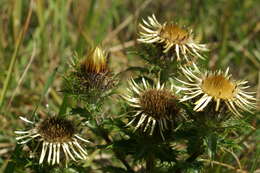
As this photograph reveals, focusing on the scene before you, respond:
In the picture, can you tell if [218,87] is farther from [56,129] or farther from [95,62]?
[56,129]

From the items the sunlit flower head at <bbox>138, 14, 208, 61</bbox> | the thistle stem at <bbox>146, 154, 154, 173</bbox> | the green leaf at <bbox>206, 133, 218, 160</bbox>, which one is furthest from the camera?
the sunlit flower head at <bbox>138, 14, 208, 61</bbox>

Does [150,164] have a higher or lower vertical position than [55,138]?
lower

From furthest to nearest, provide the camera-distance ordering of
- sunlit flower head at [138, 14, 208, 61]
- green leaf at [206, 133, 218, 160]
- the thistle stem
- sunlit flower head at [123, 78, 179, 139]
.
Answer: sunlit flower head at [138, 14, 208, 61]
the thistle stem
sunlit flower head at [123, 78, 179, 139]
green leaf at [206, 133, 218, 160]

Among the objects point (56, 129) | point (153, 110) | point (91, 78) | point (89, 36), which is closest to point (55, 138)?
point (56, 129)

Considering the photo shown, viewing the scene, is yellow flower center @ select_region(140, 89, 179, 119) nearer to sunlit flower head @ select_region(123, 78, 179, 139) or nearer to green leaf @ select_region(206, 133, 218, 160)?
sunlit flower head @ select_region(123, 78, 179, 139)

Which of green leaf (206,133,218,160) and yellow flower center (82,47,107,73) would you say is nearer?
green leaf (206,133,218,160)

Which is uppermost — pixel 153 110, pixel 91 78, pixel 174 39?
pixel 174 39

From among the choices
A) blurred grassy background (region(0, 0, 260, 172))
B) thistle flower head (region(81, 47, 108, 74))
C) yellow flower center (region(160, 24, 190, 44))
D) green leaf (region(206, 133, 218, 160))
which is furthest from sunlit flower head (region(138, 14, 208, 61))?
blurred grassy background (region(0, 0, 260, 172))
